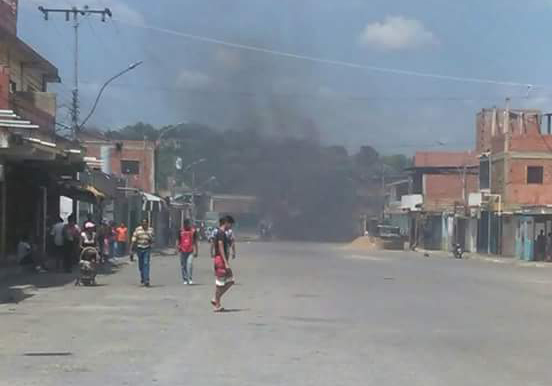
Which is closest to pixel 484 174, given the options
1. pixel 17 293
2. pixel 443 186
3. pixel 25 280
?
pixel 443 186

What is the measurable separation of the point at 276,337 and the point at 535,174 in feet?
173

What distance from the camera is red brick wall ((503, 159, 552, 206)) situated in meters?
62.9

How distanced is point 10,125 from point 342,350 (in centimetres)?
1151

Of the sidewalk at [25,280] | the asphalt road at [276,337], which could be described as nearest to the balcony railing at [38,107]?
the sidewalk at [25,280]

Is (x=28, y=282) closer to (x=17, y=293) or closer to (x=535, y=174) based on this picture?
(x=17, y=293)

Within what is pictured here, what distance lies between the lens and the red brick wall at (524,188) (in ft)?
206

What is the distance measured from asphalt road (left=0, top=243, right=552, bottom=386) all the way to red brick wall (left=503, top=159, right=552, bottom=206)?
1549 inches

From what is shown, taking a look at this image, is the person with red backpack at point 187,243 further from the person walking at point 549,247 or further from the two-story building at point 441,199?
the two-story building at point 441,199

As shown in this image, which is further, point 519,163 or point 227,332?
point 519,163

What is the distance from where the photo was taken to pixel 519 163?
63.4 meters

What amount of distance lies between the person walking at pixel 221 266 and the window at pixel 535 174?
47.8m

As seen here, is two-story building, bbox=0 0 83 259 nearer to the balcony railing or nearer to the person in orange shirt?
the balcony railing

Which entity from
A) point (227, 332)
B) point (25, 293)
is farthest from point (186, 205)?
point (227, 332)

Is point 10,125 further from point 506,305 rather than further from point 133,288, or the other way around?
point 506,305
